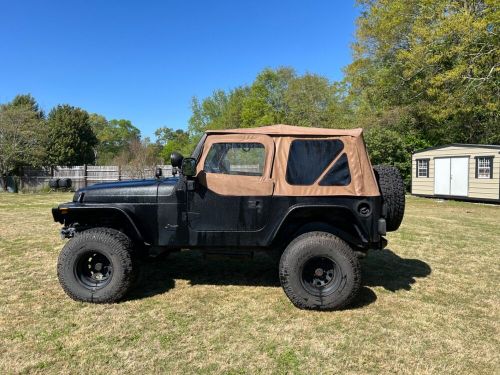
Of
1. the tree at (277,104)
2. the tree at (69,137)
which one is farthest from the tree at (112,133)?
the tree at (69,137)

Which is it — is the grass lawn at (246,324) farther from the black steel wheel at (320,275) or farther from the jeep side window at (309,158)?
the jeep side window at (309,158)

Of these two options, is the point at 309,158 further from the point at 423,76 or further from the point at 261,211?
the point at 423,76

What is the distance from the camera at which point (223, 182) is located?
4.50 metres

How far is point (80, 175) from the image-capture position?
2734 cm

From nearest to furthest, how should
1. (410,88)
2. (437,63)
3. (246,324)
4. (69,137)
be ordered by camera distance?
(246,324), (437,63), (410,88), (69,137)

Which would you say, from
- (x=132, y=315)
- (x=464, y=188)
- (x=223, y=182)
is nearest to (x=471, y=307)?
(x=223, y=182)

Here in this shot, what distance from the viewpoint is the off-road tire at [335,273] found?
13.9ft

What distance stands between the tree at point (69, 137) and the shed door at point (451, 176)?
32.8m

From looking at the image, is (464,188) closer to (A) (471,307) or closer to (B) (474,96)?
(B) (474,96)

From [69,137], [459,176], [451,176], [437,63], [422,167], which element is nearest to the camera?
[459,176]

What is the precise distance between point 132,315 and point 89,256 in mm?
945

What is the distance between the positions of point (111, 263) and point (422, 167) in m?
19.4

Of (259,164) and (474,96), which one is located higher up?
(474,96)

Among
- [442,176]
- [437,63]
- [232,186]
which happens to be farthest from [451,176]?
[232,186]
